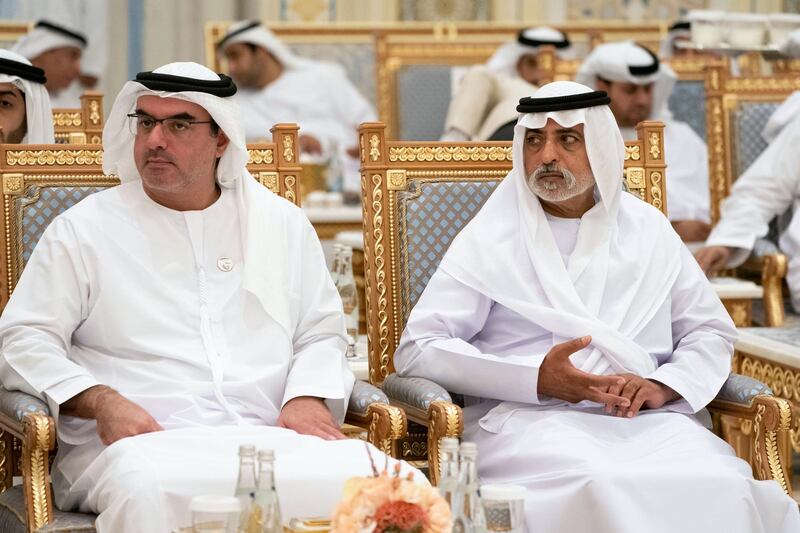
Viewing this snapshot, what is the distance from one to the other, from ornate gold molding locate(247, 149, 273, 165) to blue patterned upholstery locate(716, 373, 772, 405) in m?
1.41

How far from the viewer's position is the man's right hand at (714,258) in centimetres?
539

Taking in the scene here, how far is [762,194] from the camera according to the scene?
18.1 ft

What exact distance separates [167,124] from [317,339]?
66 centimetres

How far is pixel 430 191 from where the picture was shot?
4.17 meters

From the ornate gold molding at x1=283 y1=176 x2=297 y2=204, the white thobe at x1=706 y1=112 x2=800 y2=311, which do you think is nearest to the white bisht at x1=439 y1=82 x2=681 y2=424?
the ornate gold molding at x1=283 y1=176 x2=297 y2=204

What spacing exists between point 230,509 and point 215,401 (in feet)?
3.89

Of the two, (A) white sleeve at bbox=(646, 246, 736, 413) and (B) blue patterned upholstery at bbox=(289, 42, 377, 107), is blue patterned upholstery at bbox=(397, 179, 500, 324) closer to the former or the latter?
(A) white sleeve at bbox=(646, 246, 736, 413)

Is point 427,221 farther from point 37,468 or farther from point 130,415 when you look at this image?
point 37,468

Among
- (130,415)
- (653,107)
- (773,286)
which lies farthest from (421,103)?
(130,415)

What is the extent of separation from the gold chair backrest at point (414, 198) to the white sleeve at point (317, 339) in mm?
388

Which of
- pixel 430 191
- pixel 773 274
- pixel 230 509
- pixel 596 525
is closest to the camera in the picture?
pixel 230 509

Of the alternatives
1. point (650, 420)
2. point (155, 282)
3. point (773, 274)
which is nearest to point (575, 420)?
point (650, 420)

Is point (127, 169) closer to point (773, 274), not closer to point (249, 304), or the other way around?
point (249, 304)

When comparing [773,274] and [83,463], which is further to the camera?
[773,274]
